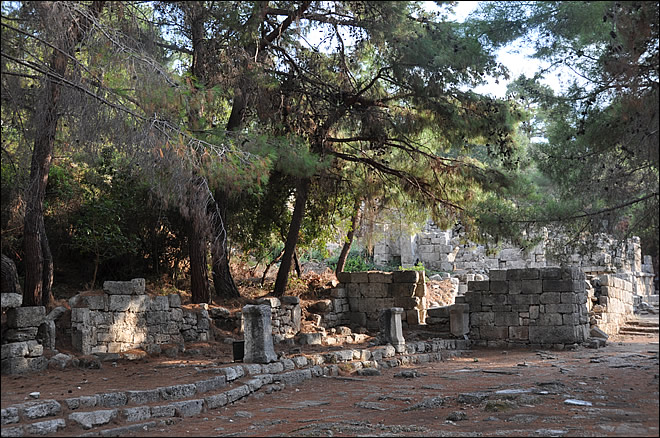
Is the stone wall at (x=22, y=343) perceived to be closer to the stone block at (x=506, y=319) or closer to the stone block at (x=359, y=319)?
the stone block at (x=359, y=319)

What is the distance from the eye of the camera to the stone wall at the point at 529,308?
1584 cm

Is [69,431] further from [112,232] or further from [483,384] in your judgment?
[112,232]

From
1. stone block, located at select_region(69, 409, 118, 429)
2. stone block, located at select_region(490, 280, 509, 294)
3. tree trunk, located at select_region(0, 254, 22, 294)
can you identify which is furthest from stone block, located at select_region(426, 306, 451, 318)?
stone block, located at select_region(69, 409, 118, 429)

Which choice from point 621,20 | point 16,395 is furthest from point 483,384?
point 16,395

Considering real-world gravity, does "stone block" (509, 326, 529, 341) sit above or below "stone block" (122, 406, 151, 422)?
above

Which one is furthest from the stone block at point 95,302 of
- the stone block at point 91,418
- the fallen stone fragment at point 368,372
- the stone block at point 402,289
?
the stone block at point 402,289

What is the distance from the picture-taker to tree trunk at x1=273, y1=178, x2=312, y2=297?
1620cm

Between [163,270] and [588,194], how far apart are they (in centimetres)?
973

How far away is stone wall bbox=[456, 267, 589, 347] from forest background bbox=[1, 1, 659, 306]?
2490mm

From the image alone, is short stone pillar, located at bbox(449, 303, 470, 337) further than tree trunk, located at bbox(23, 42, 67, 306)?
Yes

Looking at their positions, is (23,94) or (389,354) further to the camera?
(389,354)

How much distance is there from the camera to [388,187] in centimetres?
1723

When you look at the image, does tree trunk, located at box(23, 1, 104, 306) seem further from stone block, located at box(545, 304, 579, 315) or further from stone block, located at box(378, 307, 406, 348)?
stone block, located at box(545, 304, 579, 315)

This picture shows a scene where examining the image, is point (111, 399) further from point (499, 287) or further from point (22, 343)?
point (499, 287)
